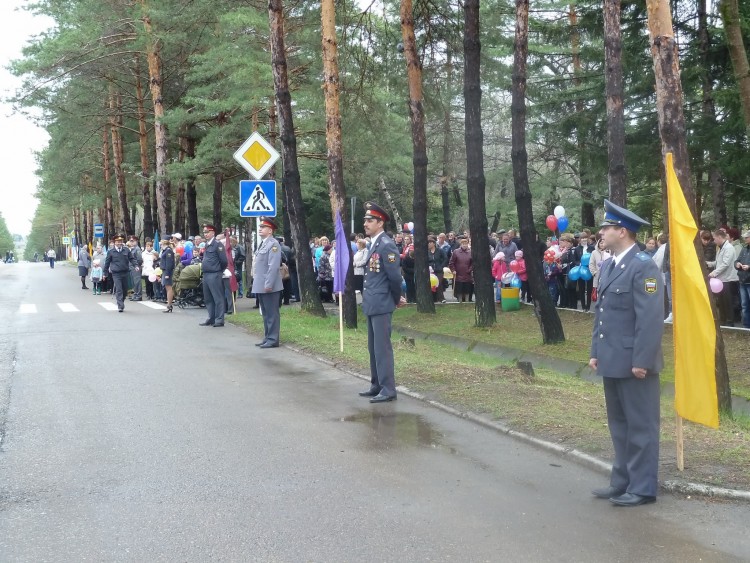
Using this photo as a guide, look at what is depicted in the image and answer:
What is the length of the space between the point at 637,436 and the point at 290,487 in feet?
8.12

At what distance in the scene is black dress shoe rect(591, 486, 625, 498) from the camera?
6.12 meters

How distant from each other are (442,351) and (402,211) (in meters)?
40.5

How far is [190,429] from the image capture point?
27.7 feet

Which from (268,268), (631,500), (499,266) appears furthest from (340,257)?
(631,500)

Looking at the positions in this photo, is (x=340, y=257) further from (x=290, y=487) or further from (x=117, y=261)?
(x=117, y=261)

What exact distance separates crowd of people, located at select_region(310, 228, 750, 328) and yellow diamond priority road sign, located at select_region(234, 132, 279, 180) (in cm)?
233

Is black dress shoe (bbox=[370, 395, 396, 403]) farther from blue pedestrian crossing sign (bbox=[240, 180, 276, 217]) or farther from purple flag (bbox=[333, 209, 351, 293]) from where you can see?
blue pedestrian crossing sign (bbox=[240, 180, 276, 217])

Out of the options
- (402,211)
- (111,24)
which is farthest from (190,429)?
(402,211)

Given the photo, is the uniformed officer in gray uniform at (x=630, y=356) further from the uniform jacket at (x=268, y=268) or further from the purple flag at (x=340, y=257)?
the uniform jacket at (x=268, y=268)

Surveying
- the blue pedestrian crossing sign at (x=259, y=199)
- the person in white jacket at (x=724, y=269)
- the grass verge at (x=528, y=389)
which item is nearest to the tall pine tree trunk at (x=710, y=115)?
the person in white jacket at (x=724, y=269)

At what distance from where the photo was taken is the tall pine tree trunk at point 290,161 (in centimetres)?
1959

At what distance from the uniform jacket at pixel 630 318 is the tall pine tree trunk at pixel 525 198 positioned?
363 inches

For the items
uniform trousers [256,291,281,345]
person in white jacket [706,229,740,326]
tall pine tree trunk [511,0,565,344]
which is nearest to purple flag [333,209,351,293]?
uniform trousers [256,291,281,345]

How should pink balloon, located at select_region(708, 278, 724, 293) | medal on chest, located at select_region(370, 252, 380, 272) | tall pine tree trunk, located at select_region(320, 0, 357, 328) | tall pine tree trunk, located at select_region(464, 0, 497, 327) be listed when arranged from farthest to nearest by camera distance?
tall pine tree trunk, located at select_region(320, 0, 357, 328) → tall pine tree trunk, located at select_region(464, 0, 497, 327) → pink balloon, located at select_region(708, 278, 724, 293) → medal on chest, located at select_region(370, 252, 380, 272)
